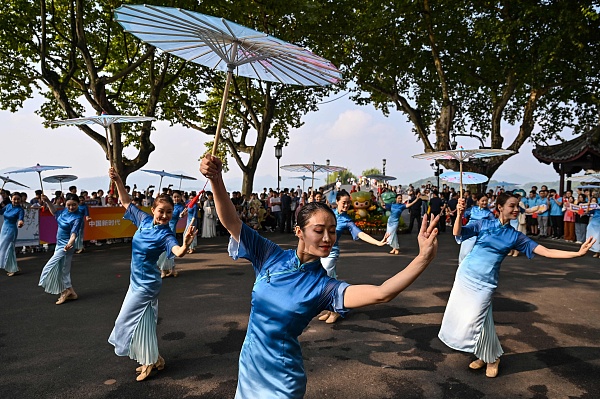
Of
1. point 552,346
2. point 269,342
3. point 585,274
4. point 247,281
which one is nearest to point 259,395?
point 269,342

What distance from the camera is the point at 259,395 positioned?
2.38 meters

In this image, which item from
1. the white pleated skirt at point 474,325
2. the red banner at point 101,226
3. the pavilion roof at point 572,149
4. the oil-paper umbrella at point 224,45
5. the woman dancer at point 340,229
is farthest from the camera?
the pavilion roof at point 572,149

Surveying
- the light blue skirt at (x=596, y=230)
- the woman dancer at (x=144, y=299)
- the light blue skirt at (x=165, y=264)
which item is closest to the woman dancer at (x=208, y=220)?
the light blue skirt at (x=165, y=264)

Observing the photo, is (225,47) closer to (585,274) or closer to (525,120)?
(585,274)

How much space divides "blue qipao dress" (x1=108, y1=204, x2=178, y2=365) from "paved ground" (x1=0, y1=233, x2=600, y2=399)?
30cm

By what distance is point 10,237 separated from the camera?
9.70 meters

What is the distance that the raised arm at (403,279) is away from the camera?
1.90 meters

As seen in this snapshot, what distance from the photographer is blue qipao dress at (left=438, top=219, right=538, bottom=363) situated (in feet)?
15.2

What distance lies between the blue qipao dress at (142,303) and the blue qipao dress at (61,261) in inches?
130

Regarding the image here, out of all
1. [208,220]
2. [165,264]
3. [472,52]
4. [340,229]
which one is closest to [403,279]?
[340,229]

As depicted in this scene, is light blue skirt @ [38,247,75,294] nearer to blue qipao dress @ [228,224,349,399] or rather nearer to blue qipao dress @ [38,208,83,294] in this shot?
blue qipao dress @ [38,208,83,294]

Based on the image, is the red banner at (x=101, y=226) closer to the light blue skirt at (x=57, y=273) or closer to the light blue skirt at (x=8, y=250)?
the light blue skirt at (x=8, y=250)

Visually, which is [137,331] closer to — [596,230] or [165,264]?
[165,264]

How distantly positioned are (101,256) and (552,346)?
1115 cm
